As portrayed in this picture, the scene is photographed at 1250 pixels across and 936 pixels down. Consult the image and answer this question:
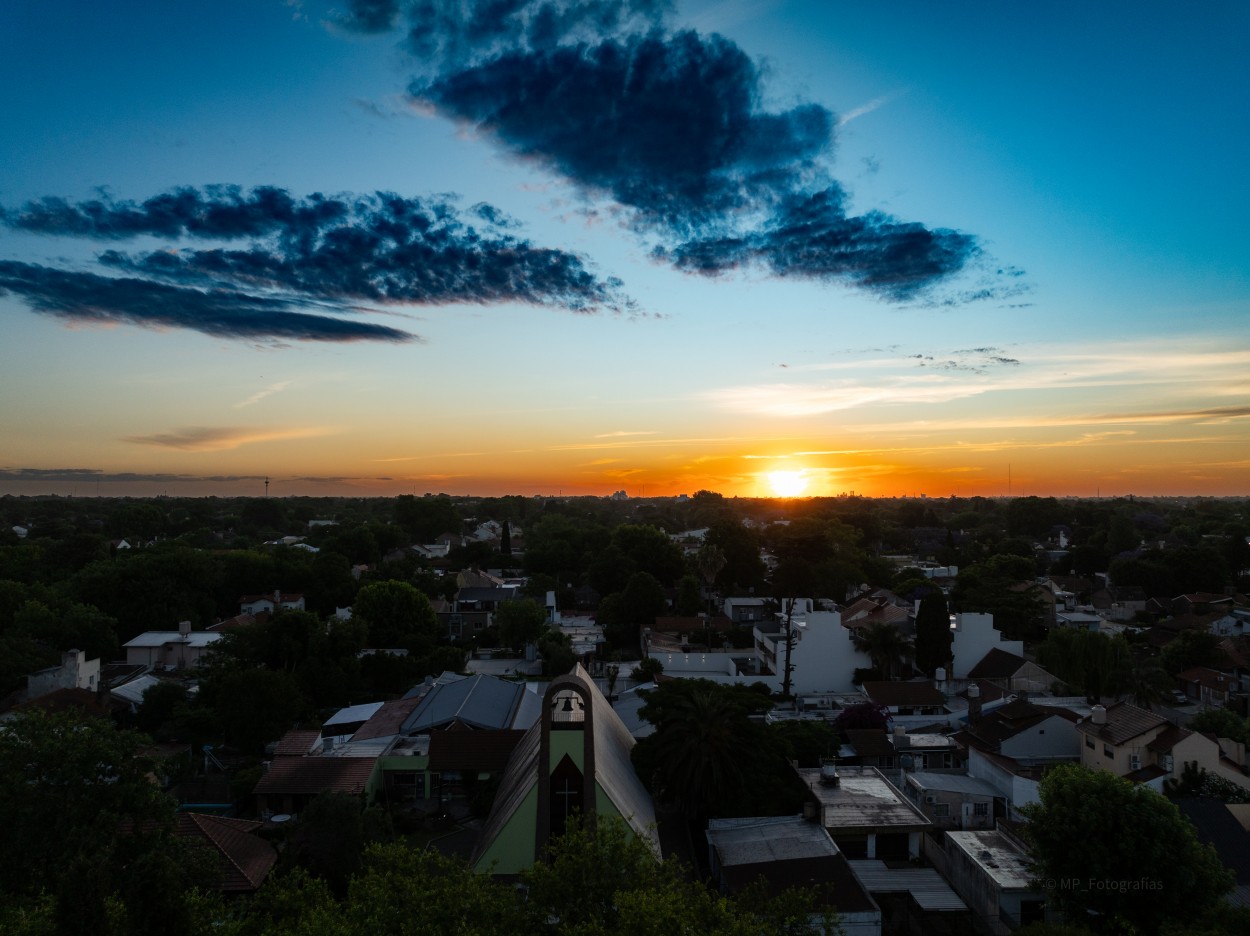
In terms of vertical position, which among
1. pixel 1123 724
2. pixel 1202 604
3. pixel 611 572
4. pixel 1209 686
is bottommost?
pixel 1209 686

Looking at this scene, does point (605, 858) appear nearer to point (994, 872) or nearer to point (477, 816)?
point (994, 872)

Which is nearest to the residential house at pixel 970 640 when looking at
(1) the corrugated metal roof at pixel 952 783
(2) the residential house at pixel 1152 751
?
(2) the residential house at pixel 1152 751

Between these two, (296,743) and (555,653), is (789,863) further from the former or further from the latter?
(555,653)

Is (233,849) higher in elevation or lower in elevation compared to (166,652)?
higher

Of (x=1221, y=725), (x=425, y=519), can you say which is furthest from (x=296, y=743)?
(x=425, y=519)

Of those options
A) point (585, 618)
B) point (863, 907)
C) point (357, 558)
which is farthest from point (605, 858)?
point (357, 558)

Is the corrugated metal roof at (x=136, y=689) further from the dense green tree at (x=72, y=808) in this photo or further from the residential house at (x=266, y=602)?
the dense green tree at (x=72, y=808)

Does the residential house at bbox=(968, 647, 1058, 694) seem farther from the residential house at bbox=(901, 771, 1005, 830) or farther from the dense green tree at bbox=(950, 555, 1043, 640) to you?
the residential house at bbox=(901, 771, 1005, 830)
